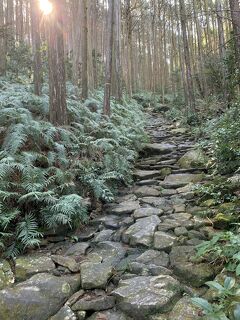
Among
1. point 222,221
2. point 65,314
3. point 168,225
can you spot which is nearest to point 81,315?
point 65,314

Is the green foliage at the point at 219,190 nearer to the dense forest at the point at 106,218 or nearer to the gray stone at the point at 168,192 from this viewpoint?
the dense forest at the point at 106,218

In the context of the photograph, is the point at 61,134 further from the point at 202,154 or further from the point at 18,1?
the point at 18,1

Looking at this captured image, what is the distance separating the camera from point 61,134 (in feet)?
18.8

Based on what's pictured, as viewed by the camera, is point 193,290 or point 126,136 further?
point 126,136

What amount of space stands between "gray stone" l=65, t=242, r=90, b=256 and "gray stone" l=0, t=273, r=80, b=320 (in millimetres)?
559

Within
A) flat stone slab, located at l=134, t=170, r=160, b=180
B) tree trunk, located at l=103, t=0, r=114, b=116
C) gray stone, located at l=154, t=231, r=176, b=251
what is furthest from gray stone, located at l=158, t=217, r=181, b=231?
tree trunk, located at l=103, t=0, r=114, b=116

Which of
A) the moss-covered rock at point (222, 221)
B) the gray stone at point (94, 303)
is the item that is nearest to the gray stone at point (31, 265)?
the gray stone at point (94, 303)

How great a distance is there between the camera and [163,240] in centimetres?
377

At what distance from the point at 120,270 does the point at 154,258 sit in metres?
0.38

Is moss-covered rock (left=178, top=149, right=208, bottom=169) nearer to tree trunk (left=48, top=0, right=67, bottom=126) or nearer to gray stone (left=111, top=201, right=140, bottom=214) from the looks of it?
gray stone (left=111, top=201, right=140, bottom=214)

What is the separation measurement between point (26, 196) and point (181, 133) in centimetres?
703

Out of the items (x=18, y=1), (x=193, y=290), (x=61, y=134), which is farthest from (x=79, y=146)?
(x=18, y=1)

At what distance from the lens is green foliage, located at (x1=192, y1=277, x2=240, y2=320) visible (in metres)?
1.95

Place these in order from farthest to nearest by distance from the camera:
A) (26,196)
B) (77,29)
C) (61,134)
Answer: (77,29) < (61,134) < (26,196)
